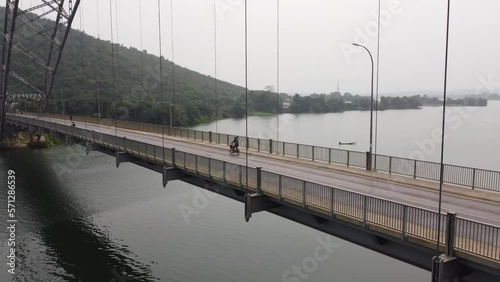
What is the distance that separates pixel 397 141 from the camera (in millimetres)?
74000

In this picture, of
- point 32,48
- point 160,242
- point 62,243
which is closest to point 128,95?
point 32,48

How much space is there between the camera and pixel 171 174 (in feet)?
97.2

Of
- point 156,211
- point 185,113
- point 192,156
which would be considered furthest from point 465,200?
point 185,113

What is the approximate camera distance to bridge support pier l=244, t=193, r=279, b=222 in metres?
20.9

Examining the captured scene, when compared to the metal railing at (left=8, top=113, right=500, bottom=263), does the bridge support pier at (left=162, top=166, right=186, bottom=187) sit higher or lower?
lower

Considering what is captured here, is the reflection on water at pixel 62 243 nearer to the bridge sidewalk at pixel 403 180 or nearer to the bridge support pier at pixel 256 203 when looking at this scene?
the bridge support pier at pixel 256 203

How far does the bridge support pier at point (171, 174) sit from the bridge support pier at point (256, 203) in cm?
960

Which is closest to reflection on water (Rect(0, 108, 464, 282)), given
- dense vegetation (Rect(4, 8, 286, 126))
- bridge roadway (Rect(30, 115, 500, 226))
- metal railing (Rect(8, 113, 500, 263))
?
bridge roadway (Rect(30, 115, 500, 226))

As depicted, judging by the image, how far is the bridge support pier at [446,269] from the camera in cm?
1277

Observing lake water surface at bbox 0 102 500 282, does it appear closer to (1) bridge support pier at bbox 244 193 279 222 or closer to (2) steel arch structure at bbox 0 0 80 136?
(1) bridge support pier at bbox 244 193 279 222

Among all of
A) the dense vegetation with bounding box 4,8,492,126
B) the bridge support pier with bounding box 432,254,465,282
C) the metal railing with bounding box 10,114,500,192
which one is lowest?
the bridge support pier with bounding box 432,254,465,282

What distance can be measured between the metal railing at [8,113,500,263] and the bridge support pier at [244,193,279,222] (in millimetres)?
409

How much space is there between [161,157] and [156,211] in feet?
49.2

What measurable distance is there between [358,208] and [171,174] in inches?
631
